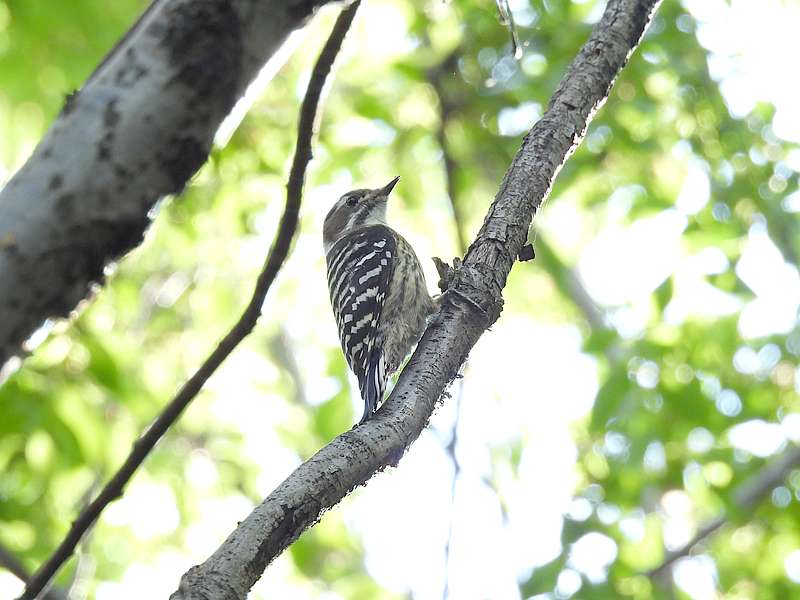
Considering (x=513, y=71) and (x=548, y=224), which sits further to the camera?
(x=548, y=224)

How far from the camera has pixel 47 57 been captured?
17.3 ft

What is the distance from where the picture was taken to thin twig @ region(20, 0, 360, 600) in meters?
2.04

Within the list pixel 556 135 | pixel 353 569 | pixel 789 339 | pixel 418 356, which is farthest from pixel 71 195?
pixel 353 569

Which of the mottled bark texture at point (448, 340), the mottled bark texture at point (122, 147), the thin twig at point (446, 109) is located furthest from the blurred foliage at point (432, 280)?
the mottled bark texture at point (122, 147)

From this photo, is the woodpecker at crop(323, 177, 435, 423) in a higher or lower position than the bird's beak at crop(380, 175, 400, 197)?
lower

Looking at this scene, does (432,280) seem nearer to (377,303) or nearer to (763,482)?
(377,303)

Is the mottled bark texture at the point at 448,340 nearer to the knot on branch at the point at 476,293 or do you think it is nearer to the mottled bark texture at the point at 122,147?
the knot on branch at the point at 476,293

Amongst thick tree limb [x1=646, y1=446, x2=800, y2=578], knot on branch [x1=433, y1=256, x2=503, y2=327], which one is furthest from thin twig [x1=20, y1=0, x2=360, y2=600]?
thick tree limb [x1=646, y1=446, x2=800, y2=578]

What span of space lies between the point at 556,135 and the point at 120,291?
3291 mm

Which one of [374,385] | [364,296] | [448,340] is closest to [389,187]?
[364,296]

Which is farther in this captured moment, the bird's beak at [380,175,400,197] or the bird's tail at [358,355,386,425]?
the bird's beak at [380,175,400,197]

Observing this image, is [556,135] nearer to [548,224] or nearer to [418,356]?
[418,356]

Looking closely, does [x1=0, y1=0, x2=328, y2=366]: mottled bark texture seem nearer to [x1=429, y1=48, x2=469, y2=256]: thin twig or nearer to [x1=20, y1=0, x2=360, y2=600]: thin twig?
[x1=20, y1=0, x2=360, y2=600]: thin twig

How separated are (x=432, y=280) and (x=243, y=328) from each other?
4103 mm
